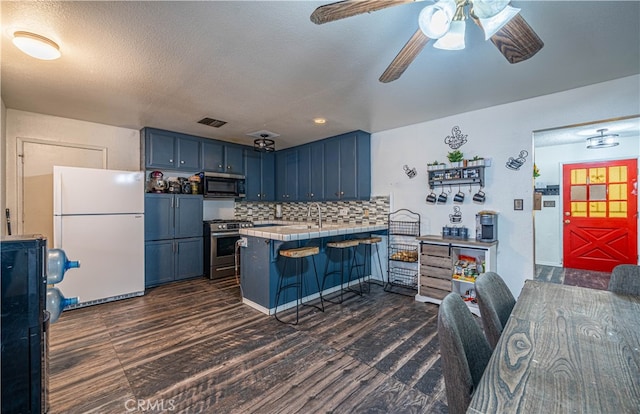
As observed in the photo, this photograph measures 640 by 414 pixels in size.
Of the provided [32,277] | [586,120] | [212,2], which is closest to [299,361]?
[32,277]

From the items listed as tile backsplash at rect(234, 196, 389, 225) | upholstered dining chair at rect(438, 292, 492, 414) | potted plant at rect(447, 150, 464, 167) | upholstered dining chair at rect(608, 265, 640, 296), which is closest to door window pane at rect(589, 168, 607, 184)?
potted plant at rect(447, 150, 464, 167)

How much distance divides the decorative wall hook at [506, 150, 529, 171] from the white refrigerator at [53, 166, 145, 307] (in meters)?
4.43

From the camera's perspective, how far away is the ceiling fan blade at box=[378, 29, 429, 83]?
1.48 meters

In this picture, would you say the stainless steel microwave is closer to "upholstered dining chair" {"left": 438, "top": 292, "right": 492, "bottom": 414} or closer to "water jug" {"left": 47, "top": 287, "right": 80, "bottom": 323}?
"water jug" {"left": 47, "top": 287, "right": 80, "bottom": 323}

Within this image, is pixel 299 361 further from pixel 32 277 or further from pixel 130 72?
pixel 130 72

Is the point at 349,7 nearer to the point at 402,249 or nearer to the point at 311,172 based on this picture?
the point at 402,249

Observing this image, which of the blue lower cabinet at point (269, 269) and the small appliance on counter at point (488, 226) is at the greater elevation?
the small appliance on counter at point (488, 226)

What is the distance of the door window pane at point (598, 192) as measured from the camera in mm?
4580

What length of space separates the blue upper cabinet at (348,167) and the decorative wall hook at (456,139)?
118 centimetres

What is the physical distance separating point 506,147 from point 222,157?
4074 mm

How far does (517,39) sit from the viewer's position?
1.45m

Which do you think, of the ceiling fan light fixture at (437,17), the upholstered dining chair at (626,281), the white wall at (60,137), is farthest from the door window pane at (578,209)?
the white wall at (60,137)

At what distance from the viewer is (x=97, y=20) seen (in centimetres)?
168

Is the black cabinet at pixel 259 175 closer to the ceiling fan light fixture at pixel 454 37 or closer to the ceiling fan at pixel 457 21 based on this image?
the ceiling fan at pixel 457 21
